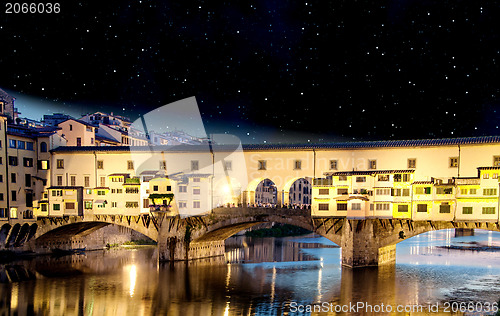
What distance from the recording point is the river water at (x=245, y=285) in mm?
28969

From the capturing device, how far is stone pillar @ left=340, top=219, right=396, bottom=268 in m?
39.1

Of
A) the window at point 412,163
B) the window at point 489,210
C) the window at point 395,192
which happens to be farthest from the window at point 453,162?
the window at point 395,192

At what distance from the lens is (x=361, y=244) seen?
39.4 meters

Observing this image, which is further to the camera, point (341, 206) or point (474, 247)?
point (474, 247)

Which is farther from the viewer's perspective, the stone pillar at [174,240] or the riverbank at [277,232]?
the riverbank at [277,232]

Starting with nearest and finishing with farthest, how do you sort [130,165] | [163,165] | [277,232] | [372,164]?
[372,164] < [163,165] < [130,165] < [277,232]

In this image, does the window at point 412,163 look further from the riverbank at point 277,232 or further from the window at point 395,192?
the riverbank at point 277,232

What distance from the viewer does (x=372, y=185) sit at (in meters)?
40.5

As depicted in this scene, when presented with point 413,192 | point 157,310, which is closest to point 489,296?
point 413,192

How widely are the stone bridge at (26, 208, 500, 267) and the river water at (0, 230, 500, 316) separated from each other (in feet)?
5.26

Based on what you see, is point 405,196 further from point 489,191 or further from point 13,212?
point 13,212

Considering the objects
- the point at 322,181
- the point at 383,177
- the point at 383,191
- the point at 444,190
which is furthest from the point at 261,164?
the point at 444,190

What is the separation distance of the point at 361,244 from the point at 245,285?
10527 mm

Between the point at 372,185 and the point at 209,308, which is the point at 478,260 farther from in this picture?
the point at 209,308
